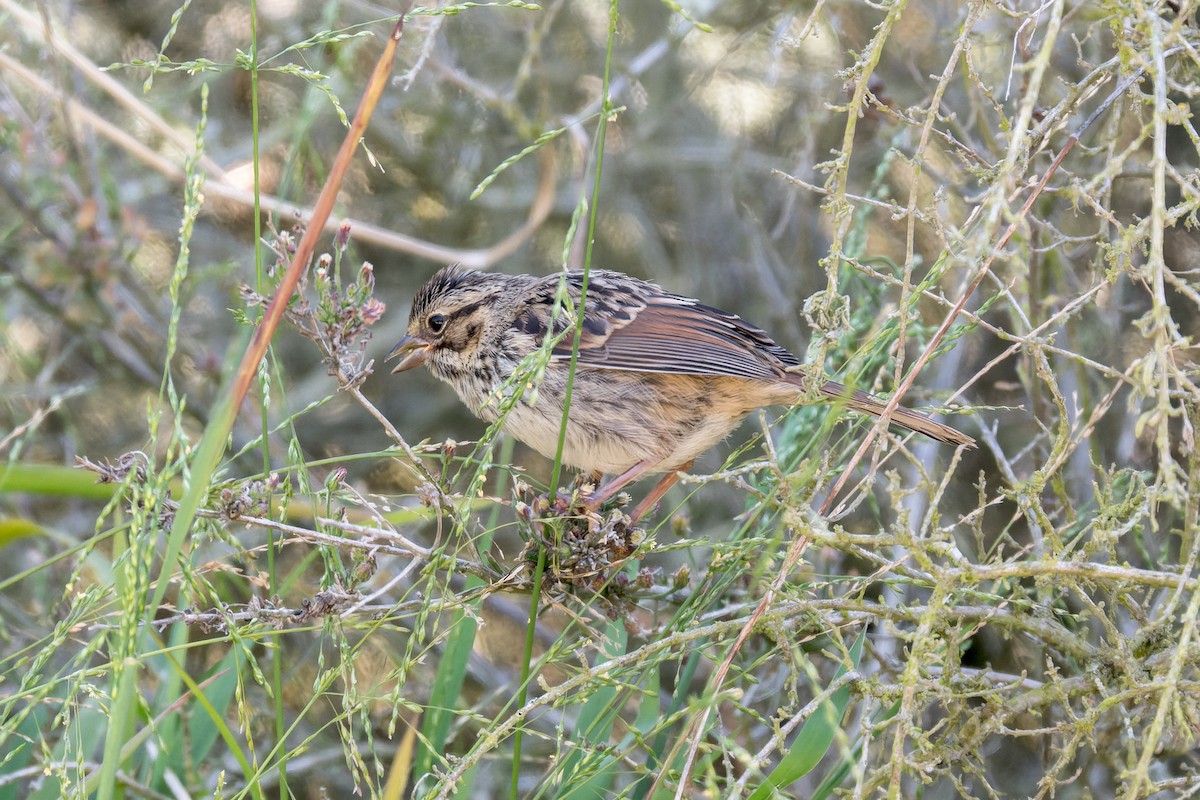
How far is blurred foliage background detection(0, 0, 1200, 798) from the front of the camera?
5.87 ft

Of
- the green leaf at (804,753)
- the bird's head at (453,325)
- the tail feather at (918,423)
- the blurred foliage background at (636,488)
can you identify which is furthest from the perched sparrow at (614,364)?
the green leaf at (804,753)

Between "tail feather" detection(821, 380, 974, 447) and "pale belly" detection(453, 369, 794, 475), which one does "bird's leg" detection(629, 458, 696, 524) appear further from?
"tail feather" detection(821, 380, 974, 447)

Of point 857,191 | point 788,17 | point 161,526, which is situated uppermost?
point 788,17

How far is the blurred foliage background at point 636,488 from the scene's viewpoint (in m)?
1.79

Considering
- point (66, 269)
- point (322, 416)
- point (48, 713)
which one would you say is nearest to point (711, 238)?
point (322, 416)

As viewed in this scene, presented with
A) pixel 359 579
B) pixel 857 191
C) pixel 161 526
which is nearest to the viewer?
pixel 161 526

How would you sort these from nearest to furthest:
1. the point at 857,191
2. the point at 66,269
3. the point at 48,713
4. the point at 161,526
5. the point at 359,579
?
the point at 161,526
the point at 359,579
the point at 48,713
the point at 66,269
the point at 857,191

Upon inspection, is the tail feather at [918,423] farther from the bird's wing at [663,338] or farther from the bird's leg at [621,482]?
the bird's leg at [621,482]

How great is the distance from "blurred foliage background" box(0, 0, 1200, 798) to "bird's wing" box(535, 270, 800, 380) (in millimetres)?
260

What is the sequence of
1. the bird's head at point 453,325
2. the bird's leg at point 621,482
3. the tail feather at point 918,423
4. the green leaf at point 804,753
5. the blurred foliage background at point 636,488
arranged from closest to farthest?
the blurred foliage background at point 636,488
the green leaf at point 804,753
the tail feather at point 918,423
the bird's leg at point 621,482
the bird's head at point 453,325

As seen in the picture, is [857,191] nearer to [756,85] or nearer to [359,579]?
[756,85]

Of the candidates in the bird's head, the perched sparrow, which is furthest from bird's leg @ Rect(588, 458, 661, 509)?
the bird's head

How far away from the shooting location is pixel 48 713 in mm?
3111

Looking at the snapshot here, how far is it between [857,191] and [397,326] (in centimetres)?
215
